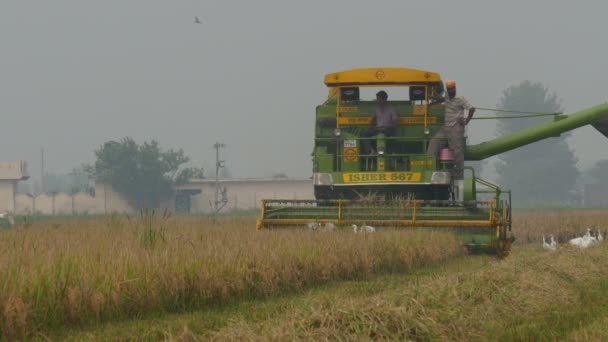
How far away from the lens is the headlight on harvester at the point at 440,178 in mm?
15367

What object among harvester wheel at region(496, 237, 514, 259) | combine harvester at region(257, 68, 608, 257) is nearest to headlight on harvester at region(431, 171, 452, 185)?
combine harvester at region(257, 68, 608, 257)

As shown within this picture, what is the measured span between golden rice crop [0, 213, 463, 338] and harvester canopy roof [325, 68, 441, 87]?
4076 mm

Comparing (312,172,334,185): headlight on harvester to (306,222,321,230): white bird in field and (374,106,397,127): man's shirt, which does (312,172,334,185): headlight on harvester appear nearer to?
(306,222,321,230): white bird in field

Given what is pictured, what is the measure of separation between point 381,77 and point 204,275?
341 inches

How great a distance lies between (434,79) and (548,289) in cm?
817

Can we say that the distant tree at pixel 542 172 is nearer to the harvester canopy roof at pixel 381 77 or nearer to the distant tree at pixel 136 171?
the distant tree at pixel 136 171

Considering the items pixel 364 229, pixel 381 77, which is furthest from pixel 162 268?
pixel 381 77

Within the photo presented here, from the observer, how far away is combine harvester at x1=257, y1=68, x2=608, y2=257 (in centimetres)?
1493

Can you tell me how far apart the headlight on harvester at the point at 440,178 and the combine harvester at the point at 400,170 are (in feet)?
0.06

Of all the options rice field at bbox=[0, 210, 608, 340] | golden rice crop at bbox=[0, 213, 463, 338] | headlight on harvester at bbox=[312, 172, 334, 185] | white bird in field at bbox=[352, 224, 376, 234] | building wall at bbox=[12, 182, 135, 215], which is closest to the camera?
rice field at bbox=[0, 210, 608, 340]

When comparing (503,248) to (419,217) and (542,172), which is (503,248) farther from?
(542,172)

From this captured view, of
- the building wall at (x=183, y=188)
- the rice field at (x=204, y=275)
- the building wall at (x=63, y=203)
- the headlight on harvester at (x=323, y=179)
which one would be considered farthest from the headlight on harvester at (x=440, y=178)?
the building wall at (x=63, y=203)

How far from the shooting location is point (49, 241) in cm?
1116

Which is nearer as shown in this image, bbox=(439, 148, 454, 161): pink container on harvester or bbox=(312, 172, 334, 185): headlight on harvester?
bbox=(439, 148, 454, 161): pink container on harvester
